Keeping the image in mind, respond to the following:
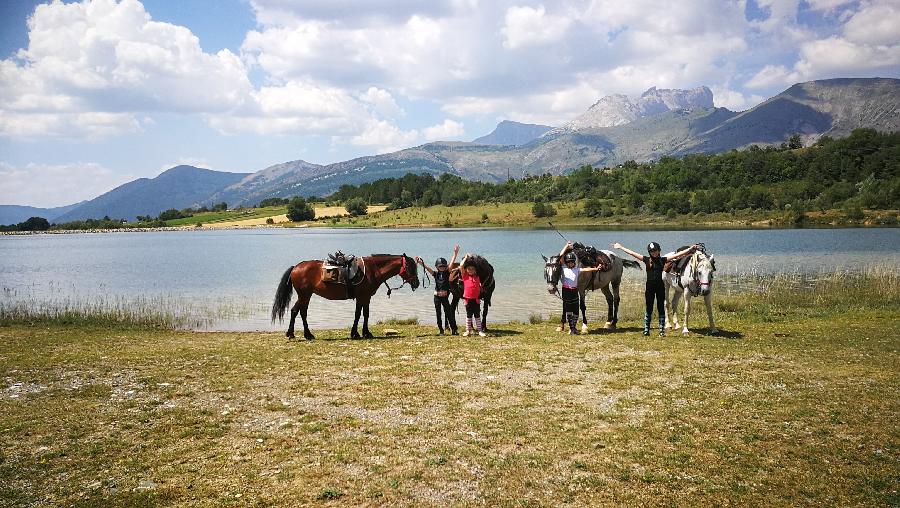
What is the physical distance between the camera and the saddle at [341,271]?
50.9 feet

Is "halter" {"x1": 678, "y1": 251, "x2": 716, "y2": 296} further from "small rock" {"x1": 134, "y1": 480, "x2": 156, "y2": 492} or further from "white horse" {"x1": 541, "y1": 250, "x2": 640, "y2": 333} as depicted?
"small rock" {"x1": 134, "y1": 480, "x2": 156, "y2": 492}

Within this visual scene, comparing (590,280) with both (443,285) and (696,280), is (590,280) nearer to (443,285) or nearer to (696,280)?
(696,280)

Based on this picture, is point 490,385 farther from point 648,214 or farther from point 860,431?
point 648,214

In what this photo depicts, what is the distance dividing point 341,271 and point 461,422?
8.23m

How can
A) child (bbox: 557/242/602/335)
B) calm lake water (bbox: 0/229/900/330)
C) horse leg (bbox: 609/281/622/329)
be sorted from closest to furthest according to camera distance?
child (bbox: 557/242/602/335) < horse leg (bbox: 609/281/622/329) < calm lake water (bbox: 0/229/900/330)

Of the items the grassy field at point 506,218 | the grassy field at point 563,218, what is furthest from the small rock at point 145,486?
the grassy field at point 506,218

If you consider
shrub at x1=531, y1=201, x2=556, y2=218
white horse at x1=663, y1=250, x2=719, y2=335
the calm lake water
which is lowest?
the calm lake water

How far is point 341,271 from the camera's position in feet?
50.9

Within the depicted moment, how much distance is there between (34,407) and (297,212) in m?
144

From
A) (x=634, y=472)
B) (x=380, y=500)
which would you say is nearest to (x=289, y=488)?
(x=380, y=500)

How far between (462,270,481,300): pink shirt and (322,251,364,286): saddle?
2.96m

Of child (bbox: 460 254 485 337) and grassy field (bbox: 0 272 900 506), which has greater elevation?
child (bbox: 460 254 485 337)

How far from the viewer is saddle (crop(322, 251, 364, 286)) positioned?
1552 cm

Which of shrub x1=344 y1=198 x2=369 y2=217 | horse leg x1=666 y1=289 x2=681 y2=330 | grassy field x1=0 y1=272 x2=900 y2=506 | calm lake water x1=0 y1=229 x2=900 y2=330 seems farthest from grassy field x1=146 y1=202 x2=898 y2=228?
grassy field x1=0 y1=272 x2=900 y2=506
